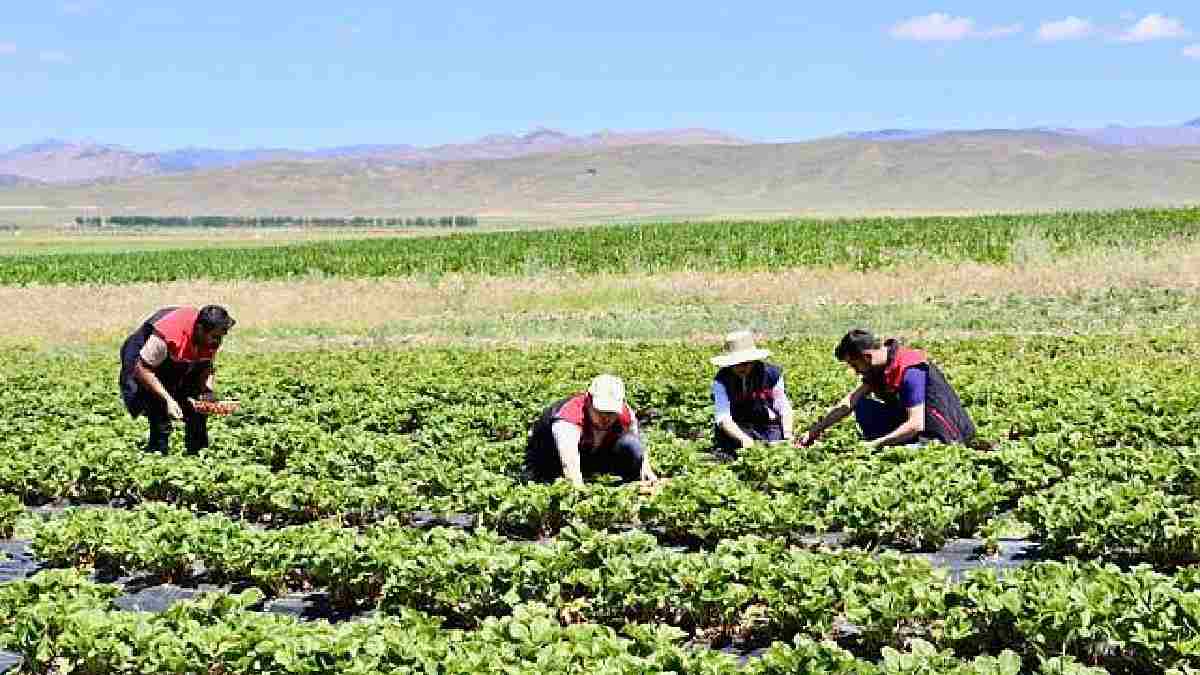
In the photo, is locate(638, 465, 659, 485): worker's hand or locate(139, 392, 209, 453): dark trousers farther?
locate(139, 392, 209, 453): dark trousers

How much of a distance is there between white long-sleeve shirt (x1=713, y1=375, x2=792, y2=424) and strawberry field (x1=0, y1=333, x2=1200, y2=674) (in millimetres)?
508

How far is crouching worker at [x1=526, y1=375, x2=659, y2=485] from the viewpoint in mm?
10219

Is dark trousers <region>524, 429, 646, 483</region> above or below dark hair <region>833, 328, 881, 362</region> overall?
below

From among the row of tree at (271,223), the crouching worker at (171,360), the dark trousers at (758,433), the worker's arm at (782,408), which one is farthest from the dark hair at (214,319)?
the row of tree at (271,223)

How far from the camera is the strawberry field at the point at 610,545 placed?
6.78m

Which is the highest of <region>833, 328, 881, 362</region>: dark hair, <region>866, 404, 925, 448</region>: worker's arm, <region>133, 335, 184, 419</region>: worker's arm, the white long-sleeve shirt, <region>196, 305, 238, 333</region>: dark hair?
<region>196, 305, 238, 333</region>: dark hair

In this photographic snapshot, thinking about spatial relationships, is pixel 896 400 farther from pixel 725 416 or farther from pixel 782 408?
pixel 725 416

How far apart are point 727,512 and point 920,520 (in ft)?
4.00

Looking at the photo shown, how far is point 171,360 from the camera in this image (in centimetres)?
1204

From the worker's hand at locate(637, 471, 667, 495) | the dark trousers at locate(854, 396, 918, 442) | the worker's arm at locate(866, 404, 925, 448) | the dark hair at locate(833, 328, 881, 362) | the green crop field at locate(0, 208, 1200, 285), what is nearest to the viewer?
the worker's hand at locate(637, 471, 667, 495)

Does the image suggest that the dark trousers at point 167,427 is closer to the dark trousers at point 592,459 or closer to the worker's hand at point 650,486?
the dark trousers at point 592,459

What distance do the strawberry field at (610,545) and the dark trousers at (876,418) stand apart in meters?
0.26

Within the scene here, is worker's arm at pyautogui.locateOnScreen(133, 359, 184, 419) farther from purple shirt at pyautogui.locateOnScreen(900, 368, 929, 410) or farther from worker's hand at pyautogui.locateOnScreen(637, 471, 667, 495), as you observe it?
purple shirt at pyautogui.locateOnScreen(900, 368, 929, 410)

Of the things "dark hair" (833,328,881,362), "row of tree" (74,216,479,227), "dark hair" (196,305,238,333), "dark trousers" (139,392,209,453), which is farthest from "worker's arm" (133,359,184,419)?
"row of tree" (74,216,479,227)
